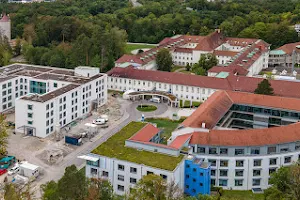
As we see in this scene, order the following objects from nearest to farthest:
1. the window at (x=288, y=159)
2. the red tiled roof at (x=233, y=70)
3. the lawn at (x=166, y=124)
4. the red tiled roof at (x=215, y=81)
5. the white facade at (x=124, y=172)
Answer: the white facade at (x=124, y=172)
the window at (x=288, y=159)
the lawn at (x=166, y=124)
the red tiled roof at (x=215, y=81)
the red tiled roof at (x=233, y=70)

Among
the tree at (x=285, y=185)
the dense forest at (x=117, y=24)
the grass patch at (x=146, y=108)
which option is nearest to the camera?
the tree at (x=285, y=185)

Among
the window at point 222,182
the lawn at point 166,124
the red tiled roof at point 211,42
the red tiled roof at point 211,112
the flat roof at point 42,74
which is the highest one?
the red tiled roof at point 211,42

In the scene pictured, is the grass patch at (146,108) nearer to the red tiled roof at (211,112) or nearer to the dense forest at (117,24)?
the red tiled roof at (211,112)

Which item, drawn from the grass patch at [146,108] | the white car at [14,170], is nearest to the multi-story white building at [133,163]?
the white car at [14,170]

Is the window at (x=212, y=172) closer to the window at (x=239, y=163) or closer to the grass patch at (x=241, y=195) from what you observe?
the grass patch at (x=241, y=195)

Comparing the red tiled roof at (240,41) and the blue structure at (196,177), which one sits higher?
the red tiled roof at (240,41)

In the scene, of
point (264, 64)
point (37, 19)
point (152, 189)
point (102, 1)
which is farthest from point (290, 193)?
point (102, 1)

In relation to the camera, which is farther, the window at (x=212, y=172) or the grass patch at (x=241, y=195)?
the window at (x=212, y=172)

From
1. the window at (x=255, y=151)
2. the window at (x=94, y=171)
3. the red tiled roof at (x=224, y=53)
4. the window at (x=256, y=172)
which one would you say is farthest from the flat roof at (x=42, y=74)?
the red tiled roof at (x=224, y=53)
